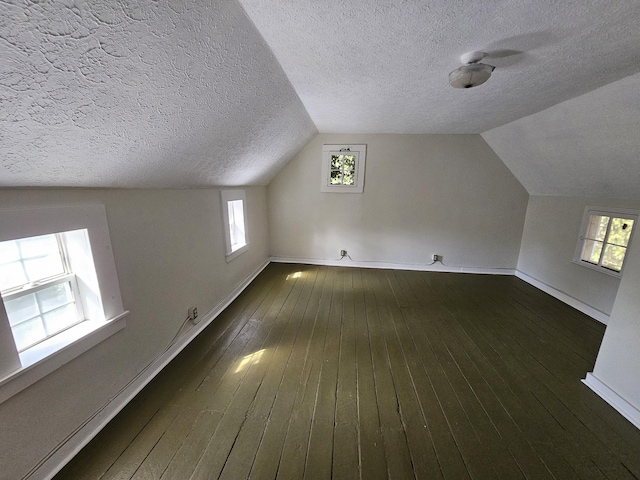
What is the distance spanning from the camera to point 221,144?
6.05 ft

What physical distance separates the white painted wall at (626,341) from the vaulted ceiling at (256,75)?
112 centimetres

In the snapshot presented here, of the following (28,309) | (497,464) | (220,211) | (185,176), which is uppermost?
(185,176)

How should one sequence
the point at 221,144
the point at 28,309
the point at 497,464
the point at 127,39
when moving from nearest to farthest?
the point at 127,39 → the point at 28,309 → the point at 497,464 → the point at 221,144

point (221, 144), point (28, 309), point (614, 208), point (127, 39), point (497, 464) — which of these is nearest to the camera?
point (127, 39)

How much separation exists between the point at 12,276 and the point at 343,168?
3.62 metres

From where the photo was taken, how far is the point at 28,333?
3.85 ft


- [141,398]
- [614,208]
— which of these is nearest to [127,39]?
[141,398]

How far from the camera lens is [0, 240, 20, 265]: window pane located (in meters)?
1.08

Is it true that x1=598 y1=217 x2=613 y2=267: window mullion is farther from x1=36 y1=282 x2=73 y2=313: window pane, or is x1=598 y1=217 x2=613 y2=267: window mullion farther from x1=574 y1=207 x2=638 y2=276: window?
x1=36 y1=282 x2=73 y2=313: window pane

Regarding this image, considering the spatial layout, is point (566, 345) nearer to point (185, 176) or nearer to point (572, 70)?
point (572, 70)

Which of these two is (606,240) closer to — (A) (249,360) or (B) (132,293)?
(A) (249,360)

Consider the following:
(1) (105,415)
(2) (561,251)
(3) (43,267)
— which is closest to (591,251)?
(2) (561,251)

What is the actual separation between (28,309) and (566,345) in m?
3.91

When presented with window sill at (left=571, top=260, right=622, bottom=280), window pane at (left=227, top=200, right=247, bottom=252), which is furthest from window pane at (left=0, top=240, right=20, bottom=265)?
window sill at (left=571, top=260, right=622, bottom=280)
